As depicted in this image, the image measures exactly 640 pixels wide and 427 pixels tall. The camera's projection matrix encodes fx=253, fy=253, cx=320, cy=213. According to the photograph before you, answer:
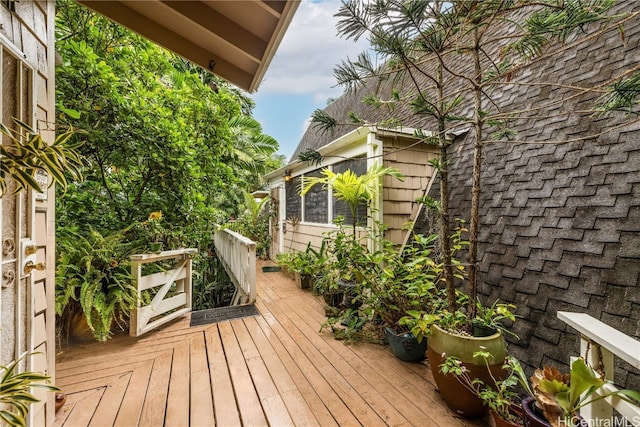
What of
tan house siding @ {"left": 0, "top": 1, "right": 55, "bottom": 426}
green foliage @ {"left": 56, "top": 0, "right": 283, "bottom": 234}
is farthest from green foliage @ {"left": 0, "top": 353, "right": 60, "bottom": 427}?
green foliage @ {"left": 56, "top": 0, "right": 283, "bottom": 234}

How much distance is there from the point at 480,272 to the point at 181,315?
3.71 metres

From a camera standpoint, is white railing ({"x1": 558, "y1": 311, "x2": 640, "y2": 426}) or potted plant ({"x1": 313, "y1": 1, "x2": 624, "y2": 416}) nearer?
white railing ({"x1": 558, "y1": 311, "x2": 640, "y2": 426})

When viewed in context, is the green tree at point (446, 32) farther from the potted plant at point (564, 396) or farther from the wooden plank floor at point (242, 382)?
the wooden plank floor at point (242, 382)

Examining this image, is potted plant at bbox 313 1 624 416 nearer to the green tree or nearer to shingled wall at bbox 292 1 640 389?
the green tree

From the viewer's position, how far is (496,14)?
1.52m

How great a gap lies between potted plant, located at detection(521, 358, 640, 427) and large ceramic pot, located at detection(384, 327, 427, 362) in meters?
1.00

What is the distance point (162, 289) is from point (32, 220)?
6.26 feet

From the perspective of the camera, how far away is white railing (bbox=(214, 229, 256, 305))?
3758 mm

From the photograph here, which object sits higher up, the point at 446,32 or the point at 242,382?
the point at 446,32

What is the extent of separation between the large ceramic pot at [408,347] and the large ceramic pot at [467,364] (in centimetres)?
55

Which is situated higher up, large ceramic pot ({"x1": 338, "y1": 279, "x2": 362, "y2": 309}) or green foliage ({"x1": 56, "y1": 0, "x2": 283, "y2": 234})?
green foliage ({"x1": 56, "y1": 0, "x2": 283, "y2": 234})

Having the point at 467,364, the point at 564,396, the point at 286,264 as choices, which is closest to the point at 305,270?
the point at 286,264

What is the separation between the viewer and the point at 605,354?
4.05 ft

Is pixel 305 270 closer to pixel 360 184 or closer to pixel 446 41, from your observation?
pixel 360 184
